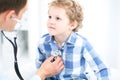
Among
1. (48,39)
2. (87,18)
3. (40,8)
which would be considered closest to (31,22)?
(40,8)

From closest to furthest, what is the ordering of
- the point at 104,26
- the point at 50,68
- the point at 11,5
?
1. the point at 11,5
2. the point at 50,68
3. the point at 104,26

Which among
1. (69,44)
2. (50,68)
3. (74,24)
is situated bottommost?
(50,68)

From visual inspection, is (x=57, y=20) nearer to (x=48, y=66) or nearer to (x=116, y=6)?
(x=48, y=66)

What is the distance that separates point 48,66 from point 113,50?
72 cm

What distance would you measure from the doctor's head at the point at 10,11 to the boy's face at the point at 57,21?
393 mm

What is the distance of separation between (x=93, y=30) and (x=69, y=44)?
55 centimetres

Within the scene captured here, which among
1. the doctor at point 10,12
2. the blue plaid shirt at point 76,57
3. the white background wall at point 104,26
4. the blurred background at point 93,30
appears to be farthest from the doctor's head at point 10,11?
the white background wall at point 104,26

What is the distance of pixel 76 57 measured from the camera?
158cm

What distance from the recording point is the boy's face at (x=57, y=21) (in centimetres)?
153

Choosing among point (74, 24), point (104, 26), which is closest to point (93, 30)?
point (104, 26)

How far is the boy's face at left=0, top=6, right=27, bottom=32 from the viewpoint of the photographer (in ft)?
3.56

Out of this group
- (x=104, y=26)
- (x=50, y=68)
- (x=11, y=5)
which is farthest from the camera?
(x=104, y=26)

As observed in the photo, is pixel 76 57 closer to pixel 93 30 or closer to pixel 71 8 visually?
pixel 71 8

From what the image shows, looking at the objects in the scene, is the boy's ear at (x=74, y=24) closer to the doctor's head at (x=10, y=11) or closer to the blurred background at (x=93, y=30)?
the blurred background at (x=93, y=30)
